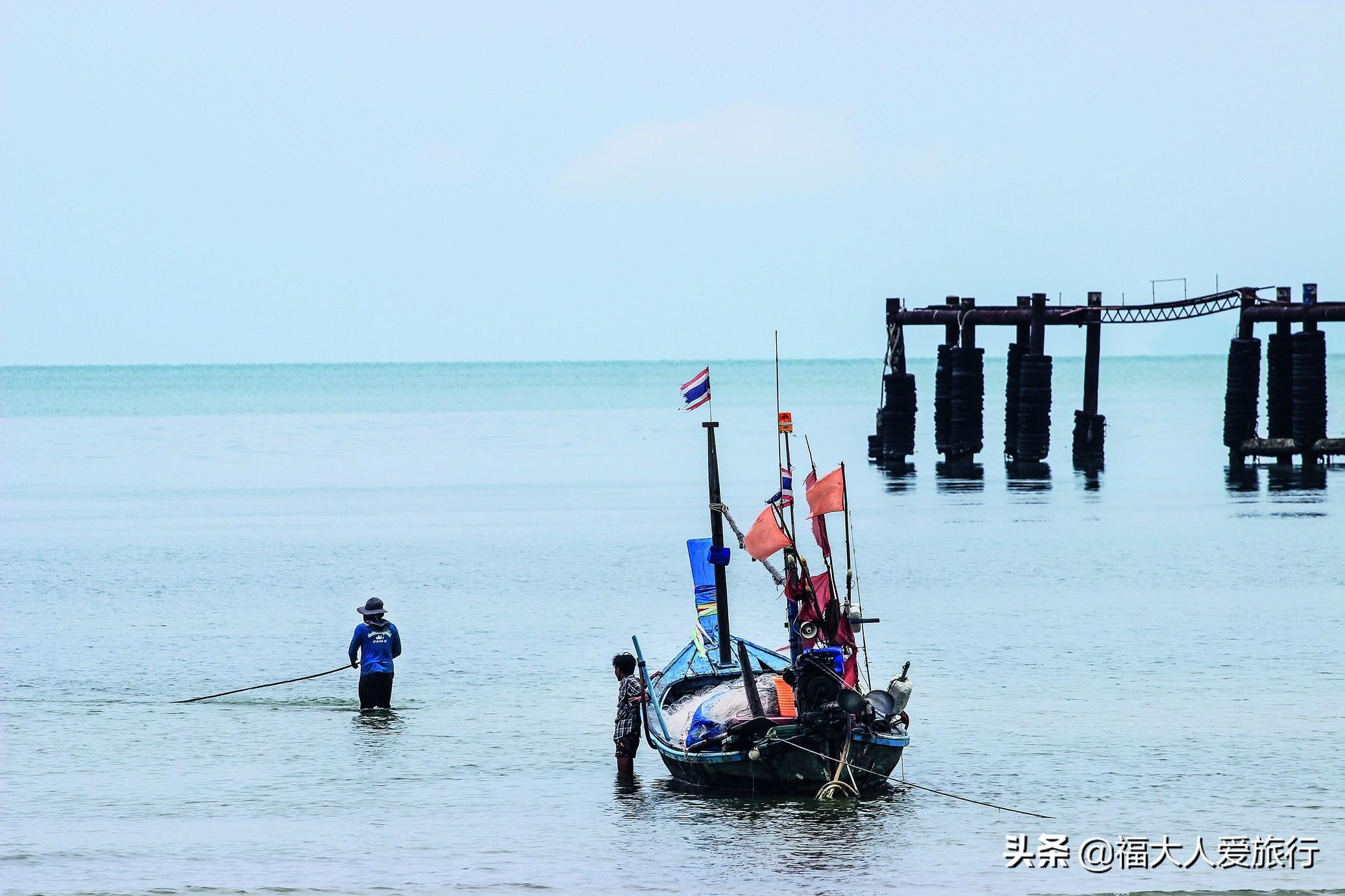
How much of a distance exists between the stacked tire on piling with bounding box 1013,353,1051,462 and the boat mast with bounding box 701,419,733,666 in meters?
36.0

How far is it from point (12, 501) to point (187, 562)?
Answer: 21029mm

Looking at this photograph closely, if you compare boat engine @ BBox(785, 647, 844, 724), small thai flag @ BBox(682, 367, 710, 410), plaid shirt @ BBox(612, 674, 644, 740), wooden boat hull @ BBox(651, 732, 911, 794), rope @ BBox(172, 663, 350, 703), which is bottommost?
rope @ BBox(172, 663, 350, 703)

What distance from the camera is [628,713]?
18734 millimetres

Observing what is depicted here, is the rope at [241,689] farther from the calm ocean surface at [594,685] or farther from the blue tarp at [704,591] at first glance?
the blue tarp at [704,591]

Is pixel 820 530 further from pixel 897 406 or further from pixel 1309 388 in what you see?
pixel 897 406

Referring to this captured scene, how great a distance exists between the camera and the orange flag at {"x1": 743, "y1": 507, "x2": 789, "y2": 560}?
59.3 ft

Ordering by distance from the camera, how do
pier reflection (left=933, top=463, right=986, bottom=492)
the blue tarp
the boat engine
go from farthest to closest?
pier reflection (left=933, top=463, right=986, bottom=492) → the blue tarp → the boat engine

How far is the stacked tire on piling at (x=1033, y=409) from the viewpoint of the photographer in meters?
55.6

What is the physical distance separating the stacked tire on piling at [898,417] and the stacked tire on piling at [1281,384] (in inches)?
476

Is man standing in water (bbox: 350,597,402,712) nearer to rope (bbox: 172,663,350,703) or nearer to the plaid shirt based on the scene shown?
rope (bbox: 172,663,350,703)

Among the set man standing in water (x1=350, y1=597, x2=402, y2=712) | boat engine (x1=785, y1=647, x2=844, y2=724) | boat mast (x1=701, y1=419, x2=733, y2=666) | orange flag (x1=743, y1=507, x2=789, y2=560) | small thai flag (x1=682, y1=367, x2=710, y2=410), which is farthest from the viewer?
man standing in water (x1=350, y1=597, x2=402, y2=712)

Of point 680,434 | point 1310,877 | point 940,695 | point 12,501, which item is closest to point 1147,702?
point 940,695

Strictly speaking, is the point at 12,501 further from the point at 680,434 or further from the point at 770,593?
the point at 680,434

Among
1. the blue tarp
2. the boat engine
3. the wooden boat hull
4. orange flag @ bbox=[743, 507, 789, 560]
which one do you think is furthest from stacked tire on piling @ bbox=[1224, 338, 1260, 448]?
the boat engine
